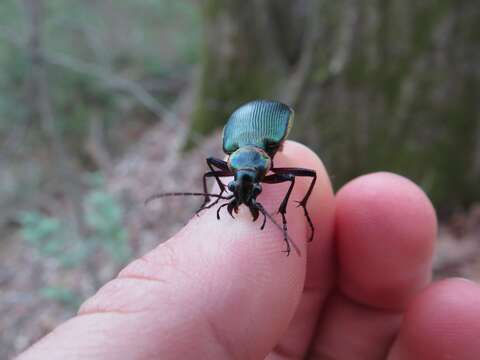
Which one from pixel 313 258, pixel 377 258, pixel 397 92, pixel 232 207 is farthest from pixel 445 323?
pixel 397 92

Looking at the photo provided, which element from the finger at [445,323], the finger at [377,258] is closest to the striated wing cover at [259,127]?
the finger at [377,258]

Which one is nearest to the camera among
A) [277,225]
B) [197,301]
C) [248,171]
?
[197,301]

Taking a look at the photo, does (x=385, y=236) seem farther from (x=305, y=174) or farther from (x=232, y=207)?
(x=232, y=207)

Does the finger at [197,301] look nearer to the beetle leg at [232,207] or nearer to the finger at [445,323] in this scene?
the beetle leg at [232,207]

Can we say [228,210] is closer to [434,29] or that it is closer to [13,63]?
[434,29]

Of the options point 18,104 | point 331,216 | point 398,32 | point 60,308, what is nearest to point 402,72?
point 398,32

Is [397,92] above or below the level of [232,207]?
above
